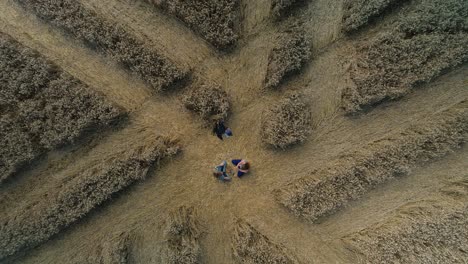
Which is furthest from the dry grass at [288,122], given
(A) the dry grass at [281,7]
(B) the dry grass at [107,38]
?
(B) the dry grass at [107,38]

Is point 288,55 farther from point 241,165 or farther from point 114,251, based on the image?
point 114,251

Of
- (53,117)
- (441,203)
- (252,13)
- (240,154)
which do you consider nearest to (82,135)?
(53,117)

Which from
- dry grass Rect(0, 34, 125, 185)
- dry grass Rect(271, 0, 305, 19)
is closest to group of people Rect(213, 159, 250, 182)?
dry grass Rect(0, 34, 125, 185)

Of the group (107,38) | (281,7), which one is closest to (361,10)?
(281,7)

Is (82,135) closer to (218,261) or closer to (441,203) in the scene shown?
(218,261)

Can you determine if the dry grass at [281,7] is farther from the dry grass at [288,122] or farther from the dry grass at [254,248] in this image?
the dry grass at [254,248]

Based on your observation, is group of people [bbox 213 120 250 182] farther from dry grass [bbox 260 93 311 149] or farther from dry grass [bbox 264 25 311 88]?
dry grass [bbox 264 25 311 88]

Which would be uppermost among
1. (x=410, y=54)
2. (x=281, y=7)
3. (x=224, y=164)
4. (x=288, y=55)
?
(x=281, y=7)
